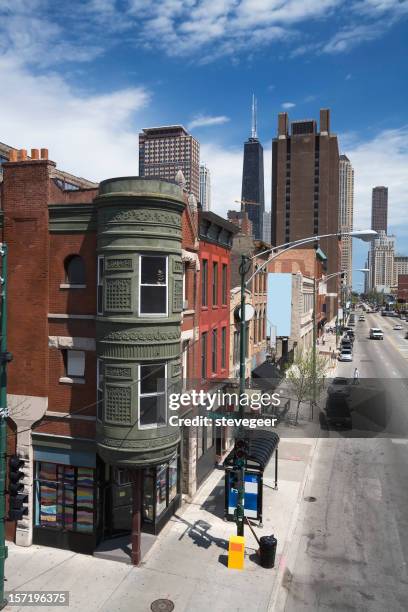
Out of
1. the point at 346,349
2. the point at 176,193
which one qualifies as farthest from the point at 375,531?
the point at 346,349

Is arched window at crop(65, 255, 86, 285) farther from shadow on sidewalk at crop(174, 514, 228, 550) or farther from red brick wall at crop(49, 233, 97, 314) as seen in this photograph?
shadow on sidewalk at crop(174, 514, 228, 550)

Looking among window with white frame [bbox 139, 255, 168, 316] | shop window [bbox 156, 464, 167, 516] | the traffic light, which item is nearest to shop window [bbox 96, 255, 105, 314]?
window with white frame [bbox 139, 255, 168, 316]

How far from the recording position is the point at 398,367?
187 ft

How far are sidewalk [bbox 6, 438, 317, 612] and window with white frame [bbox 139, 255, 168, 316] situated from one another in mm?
8070

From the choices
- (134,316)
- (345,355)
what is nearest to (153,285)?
(134,316)

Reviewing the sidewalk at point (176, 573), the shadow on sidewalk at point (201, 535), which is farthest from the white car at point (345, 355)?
the shadow on sidewalk at point (201, 535)

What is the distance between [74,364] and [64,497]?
4.59m

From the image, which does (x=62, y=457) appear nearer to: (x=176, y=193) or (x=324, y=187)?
(x=176, y=193)

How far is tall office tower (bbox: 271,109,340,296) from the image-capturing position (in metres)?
161

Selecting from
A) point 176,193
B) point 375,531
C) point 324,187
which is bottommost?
point 375,531

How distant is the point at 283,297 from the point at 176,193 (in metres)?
35.7

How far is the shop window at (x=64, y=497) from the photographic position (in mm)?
16891

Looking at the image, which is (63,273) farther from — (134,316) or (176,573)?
(176,573)

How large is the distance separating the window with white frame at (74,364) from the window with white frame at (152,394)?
245 cm
